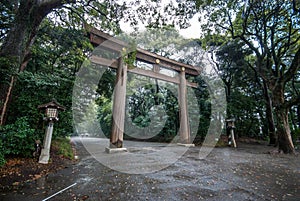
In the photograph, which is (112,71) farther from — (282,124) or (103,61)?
(282,124)

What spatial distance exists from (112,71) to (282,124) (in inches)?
376

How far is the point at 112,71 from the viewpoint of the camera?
32.3 feet

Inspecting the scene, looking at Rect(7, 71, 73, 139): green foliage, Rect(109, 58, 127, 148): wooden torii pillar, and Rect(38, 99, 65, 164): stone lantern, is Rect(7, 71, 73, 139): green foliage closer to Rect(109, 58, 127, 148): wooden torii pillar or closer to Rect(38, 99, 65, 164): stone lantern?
Rect(38, 99, 65, 164): stone lantern

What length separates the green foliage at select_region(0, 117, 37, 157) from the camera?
3.46 m

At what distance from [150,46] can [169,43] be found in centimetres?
173

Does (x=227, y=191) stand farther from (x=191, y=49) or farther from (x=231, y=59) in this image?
(x=191, y=49)

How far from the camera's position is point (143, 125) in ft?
44.5

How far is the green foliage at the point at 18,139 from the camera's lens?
346 cm

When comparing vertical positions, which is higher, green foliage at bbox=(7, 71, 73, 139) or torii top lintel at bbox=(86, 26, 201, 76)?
torii top lintel at bbox=(86, 26, 201, 76)

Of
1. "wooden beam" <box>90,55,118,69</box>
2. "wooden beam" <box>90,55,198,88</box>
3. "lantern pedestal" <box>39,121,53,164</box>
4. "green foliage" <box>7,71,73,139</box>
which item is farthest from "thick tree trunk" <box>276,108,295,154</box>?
"lantern pedestal" <box>39,121,53,164</box>

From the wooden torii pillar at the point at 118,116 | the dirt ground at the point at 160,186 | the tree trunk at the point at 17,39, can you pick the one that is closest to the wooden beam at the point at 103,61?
the wooden torii pillar at the point at 118,116

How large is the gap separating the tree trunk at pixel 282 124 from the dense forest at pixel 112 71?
3 cm

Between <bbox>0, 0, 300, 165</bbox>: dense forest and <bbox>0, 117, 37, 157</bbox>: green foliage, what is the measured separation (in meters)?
0.02

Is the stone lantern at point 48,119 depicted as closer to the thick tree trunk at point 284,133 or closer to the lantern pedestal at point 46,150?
the lantern pedestal at point 46,150
